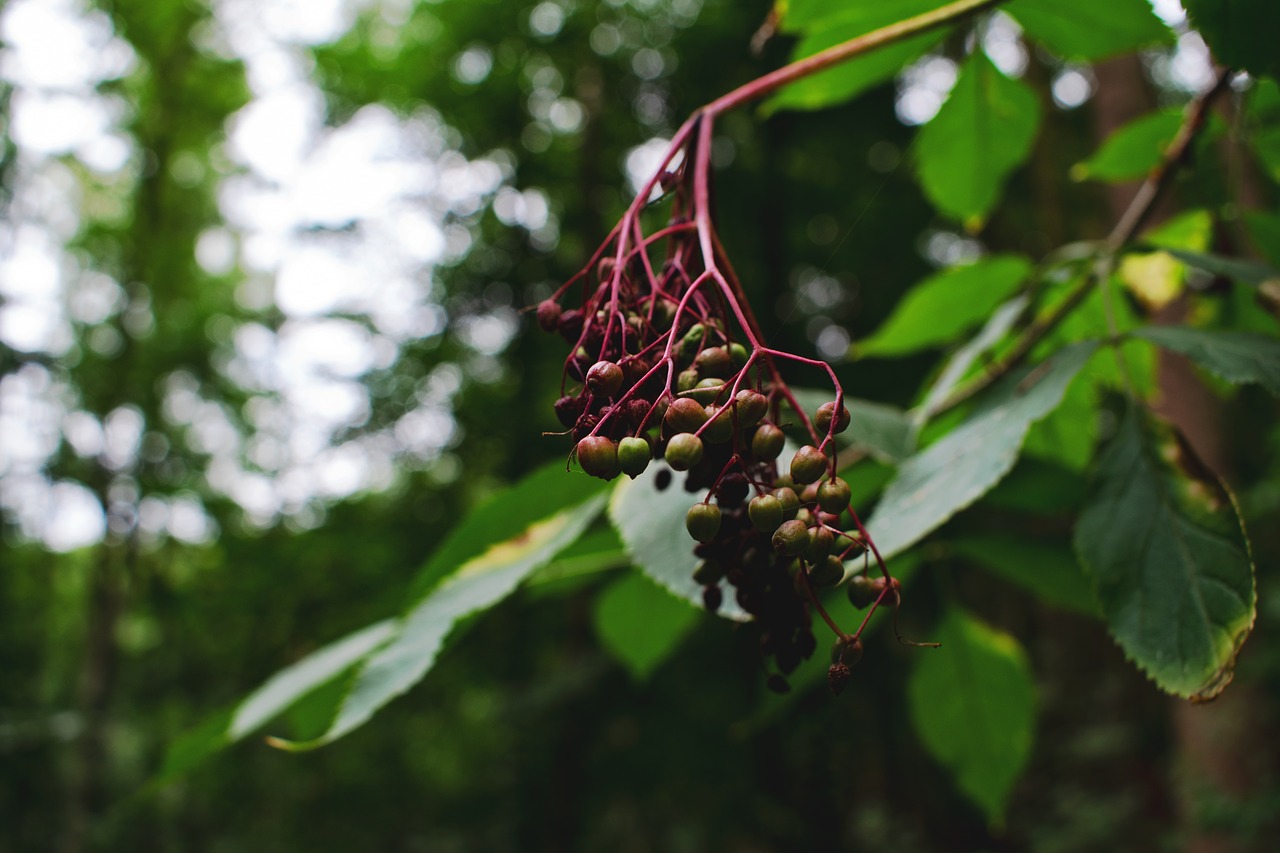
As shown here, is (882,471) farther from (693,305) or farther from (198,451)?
(198,451)

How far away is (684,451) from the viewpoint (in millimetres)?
567

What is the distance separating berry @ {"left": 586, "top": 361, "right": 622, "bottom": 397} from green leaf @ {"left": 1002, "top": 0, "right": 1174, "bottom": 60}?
2.66ft

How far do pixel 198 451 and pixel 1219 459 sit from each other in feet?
43.0

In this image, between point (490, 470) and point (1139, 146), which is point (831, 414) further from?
point (490, 470)

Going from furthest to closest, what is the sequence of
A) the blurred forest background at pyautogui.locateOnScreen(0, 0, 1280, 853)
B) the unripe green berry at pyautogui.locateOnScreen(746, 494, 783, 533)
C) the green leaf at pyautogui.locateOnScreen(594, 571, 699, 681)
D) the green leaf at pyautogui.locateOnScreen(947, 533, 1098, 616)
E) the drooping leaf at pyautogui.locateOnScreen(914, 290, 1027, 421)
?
1. the blurred forest background at pyautogui.locateOnScreen(0, 0, 1280, 853)
2. the green leaf at pyautogui.locateOnScreen(594, 571, 699, 681)
3. the green leaf at pyautogui.locateOnScreen(947, 533, 1098, 616)
4. the drooping leaf at pyautogui.locateOnScreen(914, 290, 1027, 421)
5. the unripe green berry at pyautogui.locateOnScreen(746, 494, 783, 533)

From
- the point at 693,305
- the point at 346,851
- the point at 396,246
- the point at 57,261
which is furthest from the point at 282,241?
the point at 693,305

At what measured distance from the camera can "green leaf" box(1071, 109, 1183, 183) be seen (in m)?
1.25

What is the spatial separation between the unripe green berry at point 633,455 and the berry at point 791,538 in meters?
0.10

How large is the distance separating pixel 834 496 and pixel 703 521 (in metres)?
0.09

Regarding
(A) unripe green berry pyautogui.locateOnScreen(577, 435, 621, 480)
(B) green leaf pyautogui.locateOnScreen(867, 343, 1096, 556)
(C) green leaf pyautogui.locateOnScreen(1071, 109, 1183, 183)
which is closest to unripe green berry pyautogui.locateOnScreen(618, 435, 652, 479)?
(A) unripe green berry pyautogui.locateOnScreen(577, 435, 621, 480)

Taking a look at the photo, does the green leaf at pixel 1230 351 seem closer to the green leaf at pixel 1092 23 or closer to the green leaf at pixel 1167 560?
the green leaf at pixel 1167 560

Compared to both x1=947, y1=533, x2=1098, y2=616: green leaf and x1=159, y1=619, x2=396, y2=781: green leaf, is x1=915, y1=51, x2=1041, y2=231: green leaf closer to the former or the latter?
x1=947, y1=533, x2=1098, y2=616: green leaf

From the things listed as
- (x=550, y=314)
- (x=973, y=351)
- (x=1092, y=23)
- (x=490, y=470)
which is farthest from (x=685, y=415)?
(x=490, y=470)

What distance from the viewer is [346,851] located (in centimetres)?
909
